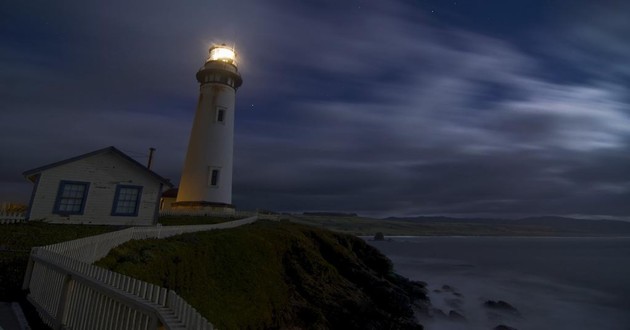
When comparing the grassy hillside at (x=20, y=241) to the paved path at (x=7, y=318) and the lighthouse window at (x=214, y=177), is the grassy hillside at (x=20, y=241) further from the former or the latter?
the lighthouse window at (x=214, y=177)

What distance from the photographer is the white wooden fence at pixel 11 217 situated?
17562 mm

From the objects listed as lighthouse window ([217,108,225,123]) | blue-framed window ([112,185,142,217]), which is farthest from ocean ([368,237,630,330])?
lighthouse window ([217,108,225,123])

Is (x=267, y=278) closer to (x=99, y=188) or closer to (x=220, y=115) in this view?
(x=99, y=188)

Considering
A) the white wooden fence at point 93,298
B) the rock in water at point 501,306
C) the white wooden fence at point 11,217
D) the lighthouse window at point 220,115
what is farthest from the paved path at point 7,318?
the rock in water at point 501,306

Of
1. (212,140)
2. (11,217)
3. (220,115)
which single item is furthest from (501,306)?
(11,217)

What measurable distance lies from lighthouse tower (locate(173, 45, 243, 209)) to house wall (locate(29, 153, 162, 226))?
8122 millimetres

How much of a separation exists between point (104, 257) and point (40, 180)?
11.5 m

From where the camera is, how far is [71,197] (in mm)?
19844

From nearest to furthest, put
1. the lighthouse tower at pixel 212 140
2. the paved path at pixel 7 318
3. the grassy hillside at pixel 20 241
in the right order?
the paved path at pixel 7 318 → the grassy hillside at pixel 20 241 → the lighthouse tower at pixel 212 140

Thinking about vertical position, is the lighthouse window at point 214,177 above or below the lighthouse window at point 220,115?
below

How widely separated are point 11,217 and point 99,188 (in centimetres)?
428

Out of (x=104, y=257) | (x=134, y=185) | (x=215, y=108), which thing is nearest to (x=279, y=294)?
(x=104, y=257)

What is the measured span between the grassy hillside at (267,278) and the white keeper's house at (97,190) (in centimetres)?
640

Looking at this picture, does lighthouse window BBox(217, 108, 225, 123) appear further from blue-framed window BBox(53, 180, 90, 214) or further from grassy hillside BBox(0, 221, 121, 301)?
grassy hillside BBox(0, 221, 121, 301)
